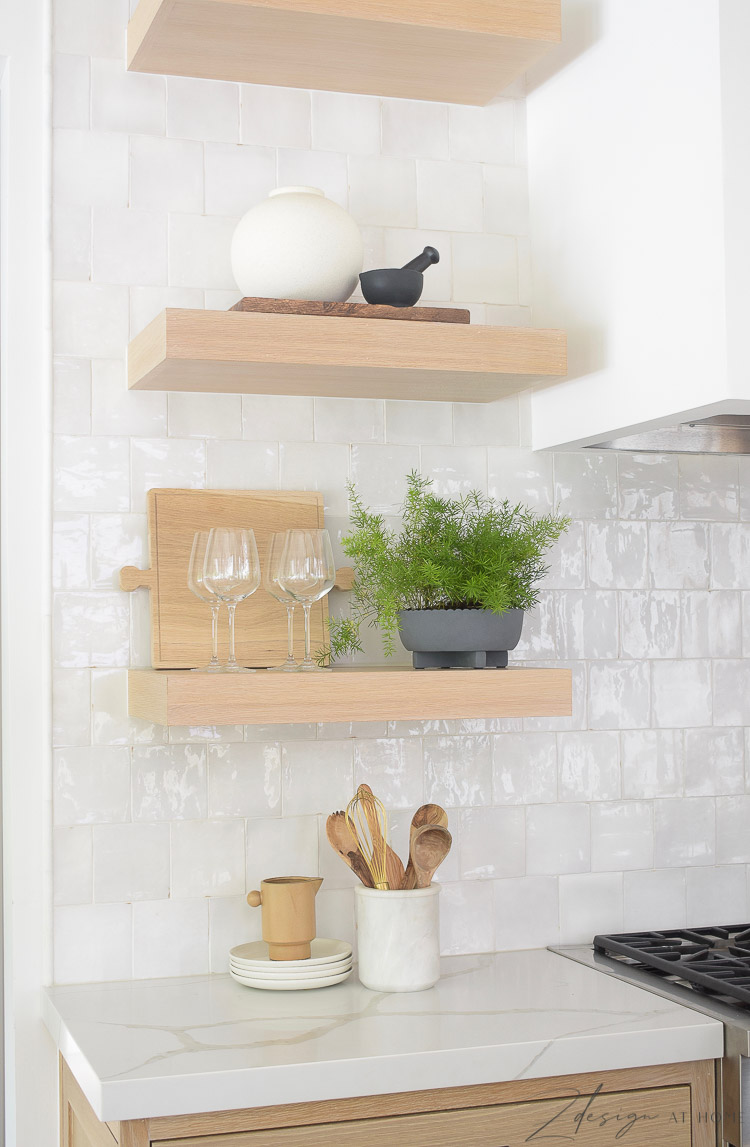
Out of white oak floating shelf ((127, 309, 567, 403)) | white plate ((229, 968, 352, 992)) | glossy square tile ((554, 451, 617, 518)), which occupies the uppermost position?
white oak floating shelf ((127, 309, 567, 403))

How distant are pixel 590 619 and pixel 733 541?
35 cm

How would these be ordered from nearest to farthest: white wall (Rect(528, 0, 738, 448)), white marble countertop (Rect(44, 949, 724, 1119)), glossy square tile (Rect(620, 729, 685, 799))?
white marble countertop (Rect(44, 949, 724, 1119))
white wall (Rect(528, 0, 738, 448))
glossy square tile (Rect(620, 729, 685, 799))

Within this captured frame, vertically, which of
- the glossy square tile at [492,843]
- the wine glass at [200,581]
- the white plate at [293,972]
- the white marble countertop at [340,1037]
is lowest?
the white marble countertop at [340,1037]

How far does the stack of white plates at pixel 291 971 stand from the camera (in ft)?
6.12

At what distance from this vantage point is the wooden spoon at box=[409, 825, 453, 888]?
74.4 inches

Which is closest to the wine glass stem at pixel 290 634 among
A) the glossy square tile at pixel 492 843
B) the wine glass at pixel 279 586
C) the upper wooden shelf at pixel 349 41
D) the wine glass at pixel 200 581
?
the wine glass at pixel 279 586

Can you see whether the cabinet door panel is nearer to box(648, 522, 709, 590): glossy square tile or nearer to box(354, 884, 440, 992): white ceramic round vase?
box(354, 884, 440, 992): white ceramic round vase

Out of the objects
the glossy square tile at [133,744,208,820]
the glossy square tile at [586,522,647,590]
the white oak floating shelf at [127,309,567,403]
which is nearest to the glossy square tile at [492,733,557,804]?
the glossy square tile at [586,522,647,590]

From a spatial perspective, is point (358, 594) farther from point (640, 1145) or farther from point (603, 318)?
point (640, 1145)

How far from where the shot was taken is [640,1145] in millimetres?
1672

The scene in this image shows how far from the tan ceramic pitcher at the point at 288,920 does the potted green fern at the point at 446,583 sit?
1.30ft

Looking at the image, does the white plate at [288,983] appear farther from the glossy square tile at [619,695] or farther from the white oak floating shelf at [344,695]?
the glossy square tile at [619,695]

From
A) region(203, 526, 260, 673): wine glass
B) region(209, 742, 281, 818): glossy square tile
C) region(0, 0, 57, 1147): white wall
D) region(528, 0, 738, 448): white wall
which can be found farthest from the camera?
region(209, 742, 281, 818): glossy square tile

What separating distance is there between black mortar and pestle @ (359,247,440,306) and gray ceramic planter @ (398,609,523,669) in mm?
510
